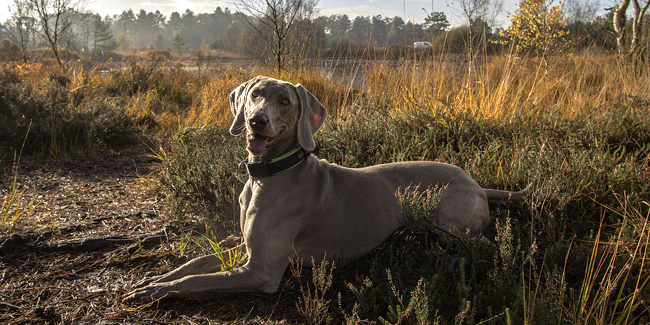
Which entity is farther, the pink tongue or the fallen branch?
the fallen branch

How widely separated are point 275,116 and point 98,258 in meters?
1.49

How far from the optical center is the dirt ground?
2186 millimetres

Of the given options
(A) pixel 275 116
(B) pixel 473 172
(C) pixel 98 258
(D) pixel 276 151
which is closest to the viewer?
(A) pixel 275 116

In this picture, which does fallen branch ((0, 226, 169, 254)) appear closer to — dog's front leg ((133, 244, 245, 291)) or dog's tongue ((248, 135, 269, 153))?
dog's front leg ((133, 244, 245, 291))

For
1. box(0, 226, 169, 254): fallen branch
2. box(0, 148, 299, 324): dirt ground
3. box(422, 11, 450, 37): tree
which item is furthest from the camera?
box(422, 11, 450, 37): tree

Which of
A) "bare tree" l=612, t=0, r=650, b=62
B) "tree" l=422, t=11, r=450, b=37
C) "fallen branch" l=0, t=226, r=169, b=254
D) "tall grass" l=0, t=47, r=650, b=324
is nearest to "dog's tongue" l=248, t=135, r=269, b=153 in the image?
"tall grass" l=0, t=47, r=650, b=324

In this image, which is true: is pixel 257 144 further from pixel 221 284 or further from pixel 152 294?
pixel 152 294

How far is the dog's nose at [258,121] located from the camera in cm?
225

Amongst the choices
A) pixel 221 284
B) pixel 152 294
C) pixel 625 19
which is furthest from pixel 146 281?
pixel 625 19

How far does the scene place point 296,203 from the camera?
242cm

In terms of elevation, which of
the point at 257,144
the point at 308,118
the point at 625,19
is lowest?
the point at 257,144

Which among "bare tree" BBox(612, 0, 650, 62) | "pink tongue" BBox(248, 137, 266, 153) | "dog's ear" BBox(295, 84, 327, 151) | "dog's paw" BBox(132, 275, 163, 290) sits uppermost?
"bare tree" BBox(612, 0, 650, 62)

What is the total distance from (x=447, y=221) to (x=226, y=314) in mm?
1394

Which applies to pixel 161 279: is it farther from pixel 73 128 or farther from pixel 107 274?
pixel 73 128
